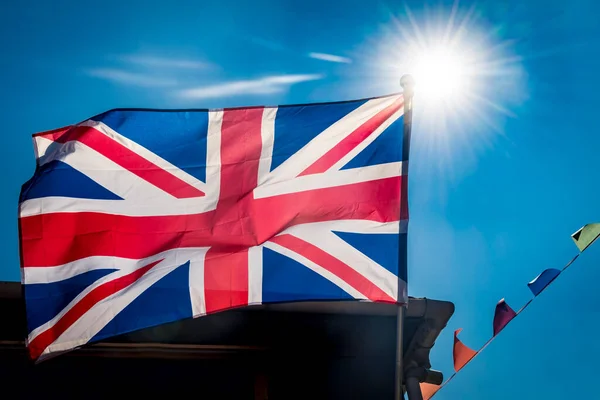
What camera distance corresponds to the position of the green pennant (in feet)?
13.9

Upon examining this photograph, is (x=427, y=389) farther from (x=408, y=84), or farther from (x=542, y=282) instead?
(x=408, y=84)

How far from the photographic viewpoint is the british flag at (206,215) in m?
4.35

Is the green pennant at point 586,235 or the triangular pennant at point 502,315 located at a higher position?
the green pennant at point 586,235

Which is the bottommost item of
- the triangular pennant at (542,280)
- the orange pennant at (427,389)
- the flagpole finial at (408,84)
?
the orange pennant at (427,389)

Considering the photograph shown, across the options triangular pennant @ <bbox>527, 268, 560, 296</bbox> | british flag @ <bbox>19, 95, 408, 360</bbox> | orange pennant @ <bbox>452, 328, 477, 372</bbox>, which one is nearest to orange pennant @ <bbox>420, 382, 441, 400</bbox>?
orange pennant @ <bbox>452, 328, 477, 372</bbox>

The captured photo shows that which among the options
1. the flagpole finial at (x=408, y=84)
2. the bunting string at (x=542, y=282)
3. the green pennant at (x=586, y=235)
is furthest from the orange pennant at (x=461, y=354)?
the flagpole finial at (x=408, y=84)

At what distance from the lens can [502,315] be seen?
4.50 m

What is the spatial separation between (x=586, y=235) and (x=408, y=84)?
178 centimetres

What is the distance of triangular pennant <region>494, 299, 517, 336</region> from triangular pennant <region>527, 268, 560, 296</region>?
24cm

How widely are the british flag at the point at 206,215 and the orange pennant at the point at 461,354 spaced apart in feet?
4.45

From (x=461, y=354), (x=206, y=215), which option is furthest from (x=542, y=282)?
(x=206, y=215)

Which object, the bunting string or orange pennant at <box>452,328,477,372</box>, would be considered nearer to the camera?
the bunting string

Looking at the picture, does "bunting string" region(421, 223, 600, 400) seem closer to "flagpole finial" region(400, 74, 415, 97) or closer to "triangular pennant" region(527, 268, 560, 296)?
"triangular pennant" region(527, 268, 560, 296)

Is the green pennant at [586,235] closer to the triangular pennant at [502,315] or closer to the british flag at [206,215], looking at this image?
the triangular pennant at [502,315]
